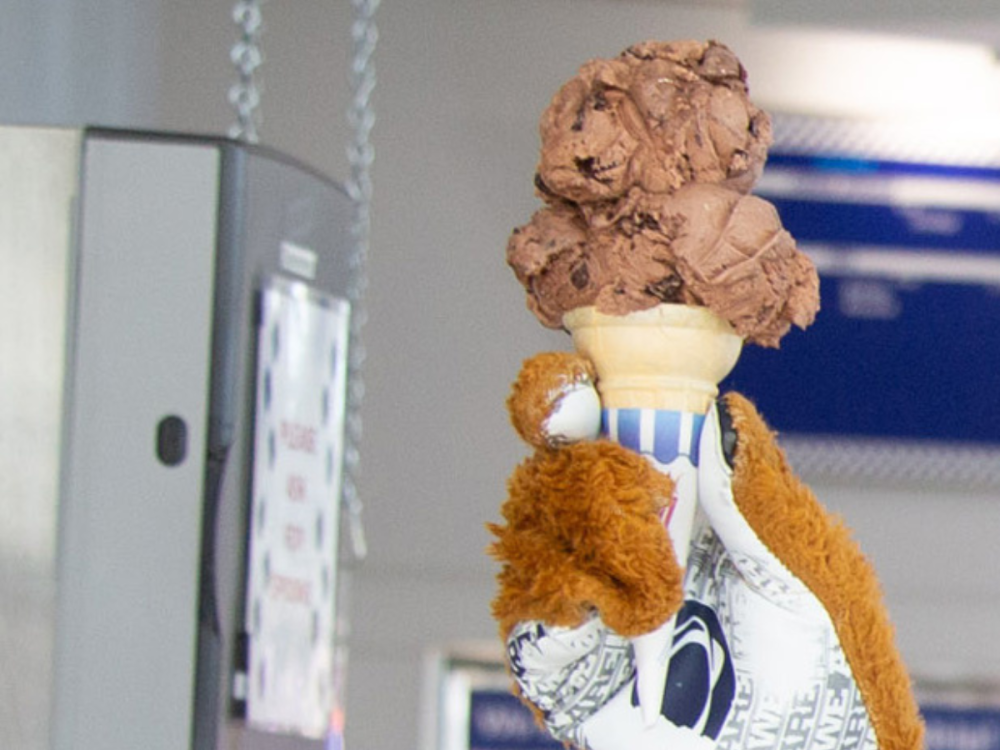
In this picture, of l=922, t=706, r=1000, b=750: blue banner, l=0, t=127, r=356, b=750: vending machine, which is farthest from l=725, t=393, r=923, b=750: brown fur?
l=922, t=706, r=1000, b=750: blue banner

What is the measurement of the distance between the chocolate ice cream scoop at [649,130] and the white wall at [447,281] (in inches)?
94.4

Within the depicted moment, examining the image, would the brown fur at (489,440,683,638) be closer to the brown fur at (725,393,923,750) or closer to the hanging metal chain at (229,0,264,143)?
the brown fur at (725,393,923,750)

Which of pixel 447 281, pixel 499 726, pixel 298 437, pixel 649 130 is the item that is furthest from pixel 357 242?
pixel 499 726

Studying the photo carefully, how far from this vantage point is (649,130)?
3.64 feet

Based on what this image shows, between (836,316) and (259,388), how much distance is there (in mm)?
1977

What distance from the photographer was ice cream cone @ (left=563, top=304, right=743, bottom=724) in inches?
43.5

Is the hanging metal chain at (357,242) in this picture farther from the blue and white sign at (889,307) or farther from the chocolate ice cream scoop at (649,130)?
the blue and white sign at (889,307)

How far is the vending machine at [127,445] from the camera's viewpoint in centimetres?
168

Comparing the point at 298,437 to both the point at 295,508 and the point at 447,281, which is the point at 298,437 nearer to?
the point at 295,508

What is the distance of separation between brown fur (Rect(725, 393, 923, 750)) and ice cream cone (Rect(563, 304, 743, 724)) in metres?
0.03

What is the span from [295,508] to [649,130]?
2.64ft

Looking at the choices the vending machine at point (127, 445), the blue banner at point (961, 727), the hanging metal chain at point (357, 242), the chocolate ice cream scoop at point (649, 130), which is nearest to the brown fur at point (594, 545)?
the chocolate ice cream scoop at point (649, 130)

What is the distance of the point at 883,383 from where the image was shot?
11.6 feet

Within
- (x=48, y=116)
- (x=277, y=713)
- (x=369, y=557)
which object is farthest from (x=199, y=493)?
(x=369, y=557)
